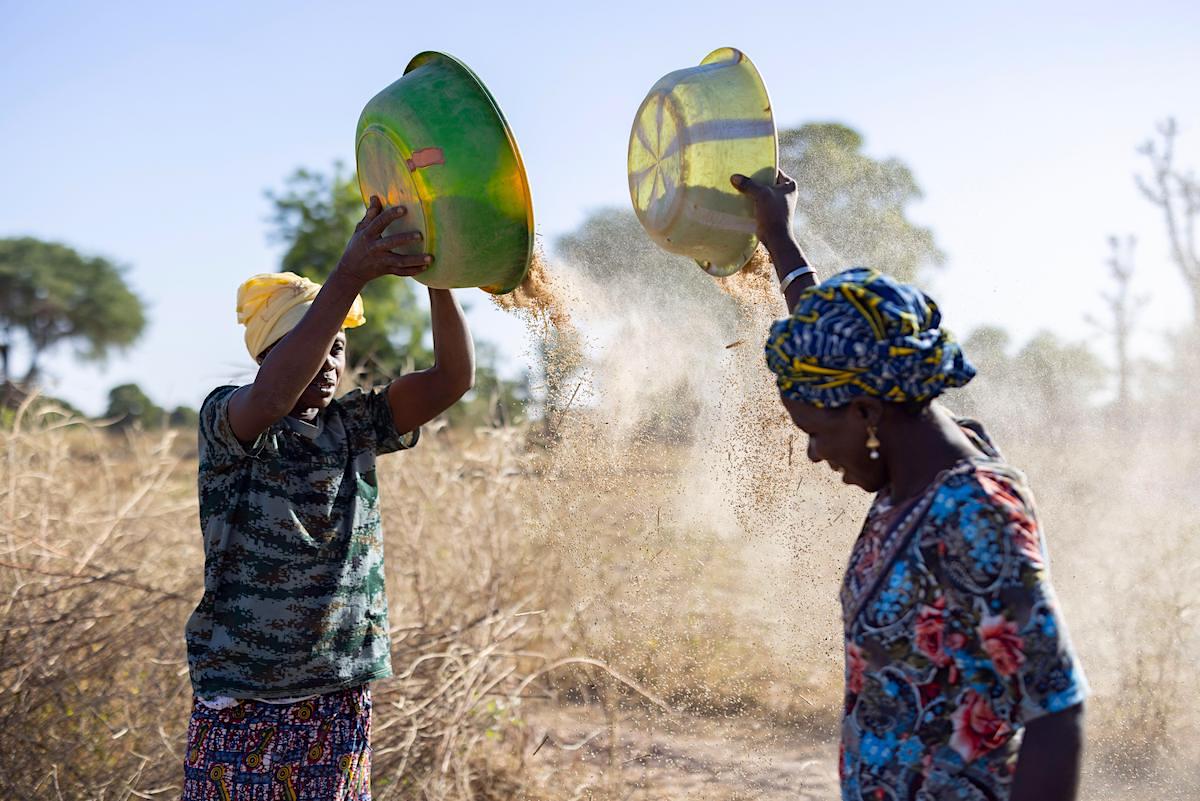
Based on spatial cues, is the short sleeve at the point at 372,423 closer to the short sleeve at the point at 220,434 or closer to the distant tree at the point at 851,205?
the short sleeve at the point at 220,434

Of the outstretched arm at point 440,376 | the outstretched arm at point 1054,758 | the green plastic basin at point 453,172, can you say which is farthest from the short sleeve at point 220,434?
the outstretched arm at point 1054,758

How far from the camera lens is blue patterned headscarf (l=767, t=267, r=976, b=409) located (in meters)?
1.52

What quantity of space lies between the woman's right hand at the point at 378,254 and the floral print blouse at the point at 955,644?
119 centimetres

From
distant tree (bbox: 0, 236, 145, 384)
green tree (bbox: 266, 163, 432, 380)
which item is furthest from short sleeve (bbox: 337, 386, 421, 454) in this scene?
distant tree (bbox: 0, 236, 145, 384)

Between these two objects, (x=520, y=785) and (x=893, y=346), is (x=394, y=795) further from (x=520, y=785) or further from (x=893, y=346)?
(x=893, y=346)

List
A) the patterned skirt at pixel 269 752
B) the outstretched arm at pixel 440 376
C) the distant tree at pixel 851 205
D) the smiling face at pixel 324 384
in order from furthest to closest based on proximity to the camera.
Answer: the distant tree at pixel 851 205 → the outstretched arm at pixel 440 376 → the smiling face at pixel 324 384 → the patterned skirt at pixel 269 752

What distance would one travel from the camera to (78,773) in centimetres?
399

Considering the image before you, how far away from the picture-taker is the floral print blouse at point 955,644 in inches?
55.9

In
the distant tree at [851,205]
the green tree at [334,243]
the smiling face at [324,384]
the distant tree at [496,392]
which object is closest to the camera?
the smiling face at [324,384]

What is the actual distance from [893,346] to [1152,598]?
3415 millimetres

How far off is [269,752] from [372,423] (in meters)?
0.77

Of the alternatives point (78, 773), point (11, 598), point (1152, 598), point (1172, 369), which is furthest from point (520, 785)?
point (1172, 369)

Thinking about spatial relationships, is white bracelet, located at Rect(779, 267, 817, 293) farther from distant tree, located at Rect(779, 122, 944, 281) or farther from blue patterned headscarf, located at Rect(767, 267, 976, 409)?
distant tree, located at Rect(779, 122, 944, 281)

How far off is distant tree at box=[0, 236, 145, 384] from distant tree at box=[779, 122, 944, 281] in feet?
107
